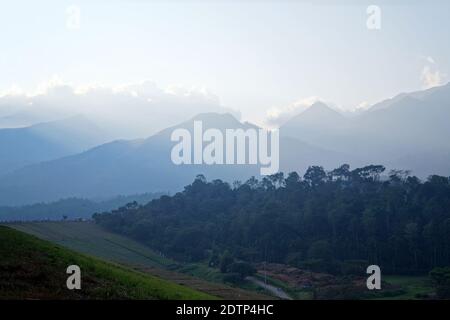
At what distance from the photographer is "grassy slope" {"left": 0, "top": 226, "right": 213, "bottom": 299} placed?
1766 cm

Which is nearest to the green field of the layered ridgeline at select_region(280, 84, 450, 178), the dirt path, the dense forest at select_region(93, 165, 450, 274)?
A: the dense forest at select_region(93, 165, 450, 274)

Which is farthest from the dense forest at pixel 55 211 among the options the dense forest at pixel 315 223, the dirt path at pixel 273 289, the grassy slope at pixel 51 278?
the grassy slope at pixel 51 278

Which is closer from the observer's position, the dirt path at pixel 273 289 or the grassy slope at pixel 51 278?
the grassy slope at pixel 51 278

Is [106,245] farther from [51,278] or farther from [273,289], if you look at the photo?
[51,278]

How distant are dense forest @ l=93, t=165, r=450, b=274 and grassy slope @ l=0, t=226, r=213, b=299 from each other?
39.5m

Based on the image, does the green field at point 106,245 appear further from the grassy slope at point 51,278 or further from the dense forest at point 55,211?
the dense forest at point 55,211

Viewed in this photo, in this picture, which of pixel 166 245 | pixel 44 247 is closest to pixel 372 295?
pixel 44 247

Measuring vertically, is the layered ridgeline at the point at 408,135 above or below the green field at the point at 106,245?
above

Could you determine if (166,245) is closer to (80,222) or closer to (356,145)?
(80,222)

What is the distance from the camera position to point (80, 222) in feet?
287

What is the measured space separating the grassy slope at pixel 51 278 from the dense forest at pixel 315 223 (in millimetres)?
39465

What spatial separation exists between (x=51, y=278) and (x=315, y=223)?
61.8 m

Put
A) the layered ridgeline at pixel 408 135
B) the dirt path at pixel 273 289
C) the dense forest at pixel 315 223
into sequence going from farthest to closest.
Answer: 1. the layered ridgeline at pixel 408 135
2. the dense forest at pixel 315 223
3. the dirt path at pixel 273 289

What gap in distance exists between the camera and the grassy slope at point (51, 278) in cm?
1766
